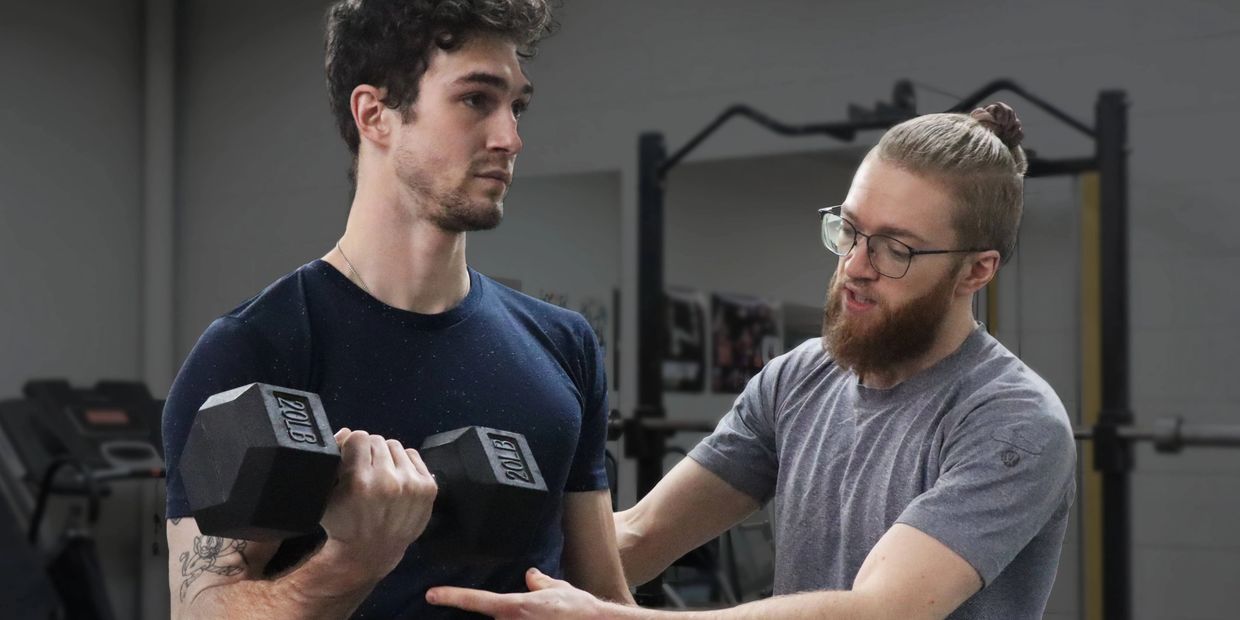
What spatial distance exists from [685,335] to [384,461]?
3.01 metres

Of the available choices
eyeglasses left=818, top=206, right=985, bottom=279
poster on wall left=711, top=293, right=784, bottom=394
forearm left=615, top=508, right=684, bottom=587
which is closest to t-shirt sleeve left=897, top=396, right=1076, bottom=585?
eyeglasses left=818, top=206, right=985, bottom=279

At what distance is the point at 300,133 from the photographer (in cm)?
545

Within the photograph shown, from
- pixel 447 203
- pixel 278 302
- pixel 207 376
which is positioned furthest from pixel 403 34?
pixel 207 376

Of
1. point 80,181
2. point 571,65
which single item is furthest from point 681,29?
point 80,181

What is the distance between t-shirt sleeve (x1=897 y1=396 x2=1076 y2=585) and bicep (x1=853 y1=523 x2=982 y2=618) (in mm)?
13

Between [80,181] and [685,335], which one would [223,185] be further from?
[685,335]

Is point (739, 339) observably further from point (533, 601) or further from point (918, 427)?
point (533, 601)

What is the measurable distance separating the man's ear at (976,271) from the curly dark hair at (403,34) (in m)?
0.66

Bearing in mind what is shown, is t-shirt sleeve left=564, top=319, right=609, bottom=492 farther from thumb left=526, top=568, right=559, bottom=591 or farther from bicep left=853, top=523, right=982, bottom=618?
bicep left=853, top=523, right=982, bottom=618

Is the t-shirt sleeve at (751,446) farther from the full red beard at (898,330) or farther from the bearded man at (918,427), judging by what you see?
the full red beard at (898,330)

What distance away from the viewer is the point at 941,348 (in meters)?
1.74

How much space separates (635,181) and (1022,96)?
156 centimetres

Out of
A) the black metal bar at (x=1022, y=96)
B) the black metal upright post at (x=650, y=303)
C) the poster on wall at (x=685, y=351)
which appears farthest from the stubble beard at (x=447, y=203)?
the poster on wall at (x=685, y=351)

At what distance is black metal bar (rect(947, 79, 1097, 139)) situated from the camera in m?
3.18
